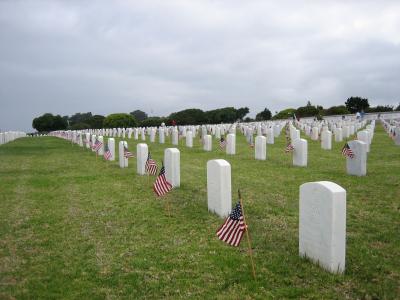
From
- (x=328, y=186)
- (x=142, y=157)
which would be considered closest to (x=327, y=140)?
(x=142, y=157)

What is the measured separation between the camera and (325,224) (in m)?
5.59

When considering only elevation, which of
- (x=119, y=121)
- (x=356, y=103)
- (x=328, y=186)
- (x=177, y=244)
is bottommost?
(x=177, y=244)

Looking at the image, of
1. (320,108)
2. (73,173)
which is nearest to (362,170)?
(73,173)

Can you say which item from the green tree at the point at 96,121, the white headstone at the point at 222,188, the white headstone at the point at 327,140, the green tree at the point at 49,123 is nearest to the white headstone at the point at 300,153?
the white headstone at the point at 327,140

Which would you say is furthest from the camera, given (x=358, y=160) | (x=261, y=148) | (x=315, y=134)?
(x=315, y=134)

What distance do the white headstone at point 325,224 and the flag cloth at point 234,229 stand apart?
989mm

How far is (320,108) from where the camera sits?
81.4 meters

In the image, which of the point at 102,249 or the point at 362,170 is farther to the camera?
the point at 362,170

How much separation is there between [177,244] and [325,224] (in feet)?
8.20

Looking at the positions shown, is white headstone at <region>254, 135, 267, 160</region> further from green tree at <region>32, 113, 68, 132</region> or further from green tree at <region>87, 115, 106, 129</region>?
green tree at <region>32, 113, 68, 132</region>

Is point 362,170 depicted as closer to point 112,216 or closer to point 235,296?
point 112,216

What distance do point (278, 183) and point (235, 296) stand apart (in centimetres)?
729

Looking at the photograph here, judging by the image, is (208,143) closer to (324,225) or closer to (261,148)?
(261,148)

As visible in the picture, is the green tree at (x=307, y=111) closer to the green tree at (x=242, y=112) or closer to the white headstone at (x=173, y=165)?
the green tree at (x=242, y=112)
